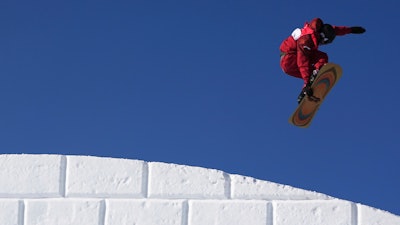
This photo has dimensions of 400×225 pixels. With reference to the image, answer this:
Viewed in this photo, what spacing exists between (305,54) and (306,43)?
65 millimetres

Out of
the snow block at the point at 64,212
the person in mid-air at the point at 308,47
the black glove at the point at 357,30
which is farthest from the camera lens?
the black glove at the point at 357,30

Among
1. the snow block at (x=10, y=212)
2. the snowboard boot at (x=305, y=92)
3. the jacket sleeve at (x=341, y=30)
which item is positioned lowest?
the snow block at (x=10, y=212)

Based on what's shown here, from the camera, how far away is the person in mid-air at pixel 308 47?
336cm

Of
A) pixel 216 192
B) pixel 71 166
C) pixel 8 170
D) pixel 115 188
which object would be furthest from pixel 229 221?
pixel 8 170

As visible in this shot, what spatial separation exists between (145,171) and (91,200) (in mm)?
241

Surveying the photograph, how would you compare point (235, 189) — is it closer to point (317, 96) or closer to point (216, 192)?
point (216, 192)

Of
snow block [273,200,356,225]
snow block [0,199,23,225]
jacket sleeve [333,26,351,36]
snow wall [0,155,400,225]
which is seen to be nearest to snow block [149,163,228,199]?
snow wall [0,155,400,225]

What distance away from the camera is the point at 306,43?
132 inches

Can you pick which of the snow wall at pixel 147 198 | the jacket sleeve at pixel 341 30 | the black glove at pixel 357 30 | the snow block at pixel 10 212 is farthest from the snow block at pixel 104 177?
the black glove at pixel 357 30

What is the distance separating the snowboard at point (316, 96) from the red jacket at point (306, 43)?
0.08 metres

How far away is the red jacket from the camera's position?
3357 mm

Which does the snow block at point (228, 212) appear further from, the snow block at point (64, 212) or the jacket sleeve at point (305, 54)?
the jacket sleeve at point (305, 54)

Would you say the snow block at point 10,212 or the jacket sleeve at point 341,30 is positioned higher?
the jacket sleeve at point 341,30

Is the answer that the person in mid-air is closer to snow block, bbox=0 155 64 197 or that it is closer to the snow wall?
the snow wall
